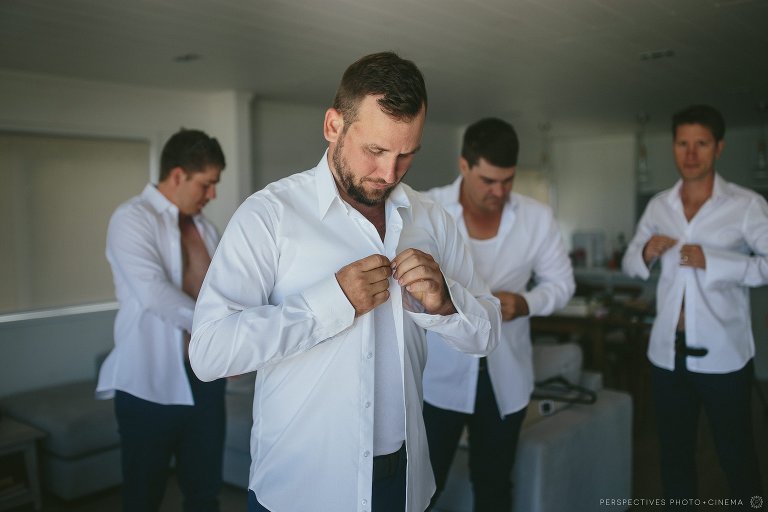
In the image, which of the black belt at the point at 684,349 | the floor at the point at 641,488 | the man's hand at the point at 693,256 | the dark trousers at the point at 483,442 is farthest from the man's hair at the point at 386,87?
the floor at the point at 641,488

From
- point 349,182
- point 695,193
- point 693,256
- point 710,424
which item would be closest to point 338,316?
point 349,182

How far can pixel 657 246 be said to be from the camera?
275 cm

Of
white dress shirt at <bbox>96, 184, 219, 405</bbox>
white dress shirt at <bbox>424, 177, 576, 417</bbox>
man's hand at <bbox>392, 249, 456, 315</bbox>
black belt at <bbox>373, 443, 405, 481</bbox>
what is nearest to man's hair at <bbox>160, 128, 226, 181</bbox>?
white dress shirt at <bbox>96, 184, 219, 405</bbox>

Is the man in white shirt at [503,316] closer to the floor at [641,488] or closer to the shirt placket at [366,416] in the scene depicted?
the shirt placket at [366,416]

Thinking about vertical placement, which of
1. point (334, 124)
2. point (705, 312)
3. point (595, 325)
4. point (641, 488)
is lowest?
point (641, 488)

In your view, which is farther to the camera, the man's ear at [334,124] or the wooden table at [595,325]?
the wooden table at [595,325]

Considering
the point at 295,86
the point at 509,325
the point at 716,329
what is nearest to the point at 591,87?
the point at 295,86

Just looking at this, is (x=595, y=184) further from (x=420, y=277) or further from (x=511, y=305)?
(x=420, y=277)

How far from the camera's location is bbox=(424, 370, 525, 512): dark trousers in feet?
7.48

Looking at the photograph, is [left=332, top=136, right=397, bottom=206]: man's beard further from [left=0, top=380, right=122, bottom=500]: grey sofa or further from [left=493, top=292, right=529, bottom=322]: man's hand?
[left=0, top=380, right=122, bottom=500]: grey sofa

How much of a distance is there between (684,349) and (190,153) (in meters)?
2.06

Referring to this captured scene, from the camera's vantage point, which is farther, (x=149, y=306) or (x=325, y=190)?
(x=149, y=306)

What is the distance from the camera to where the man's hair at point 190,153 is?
2504mm

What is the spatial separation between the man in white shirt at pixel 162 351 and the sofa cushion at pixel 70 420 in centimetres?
153
